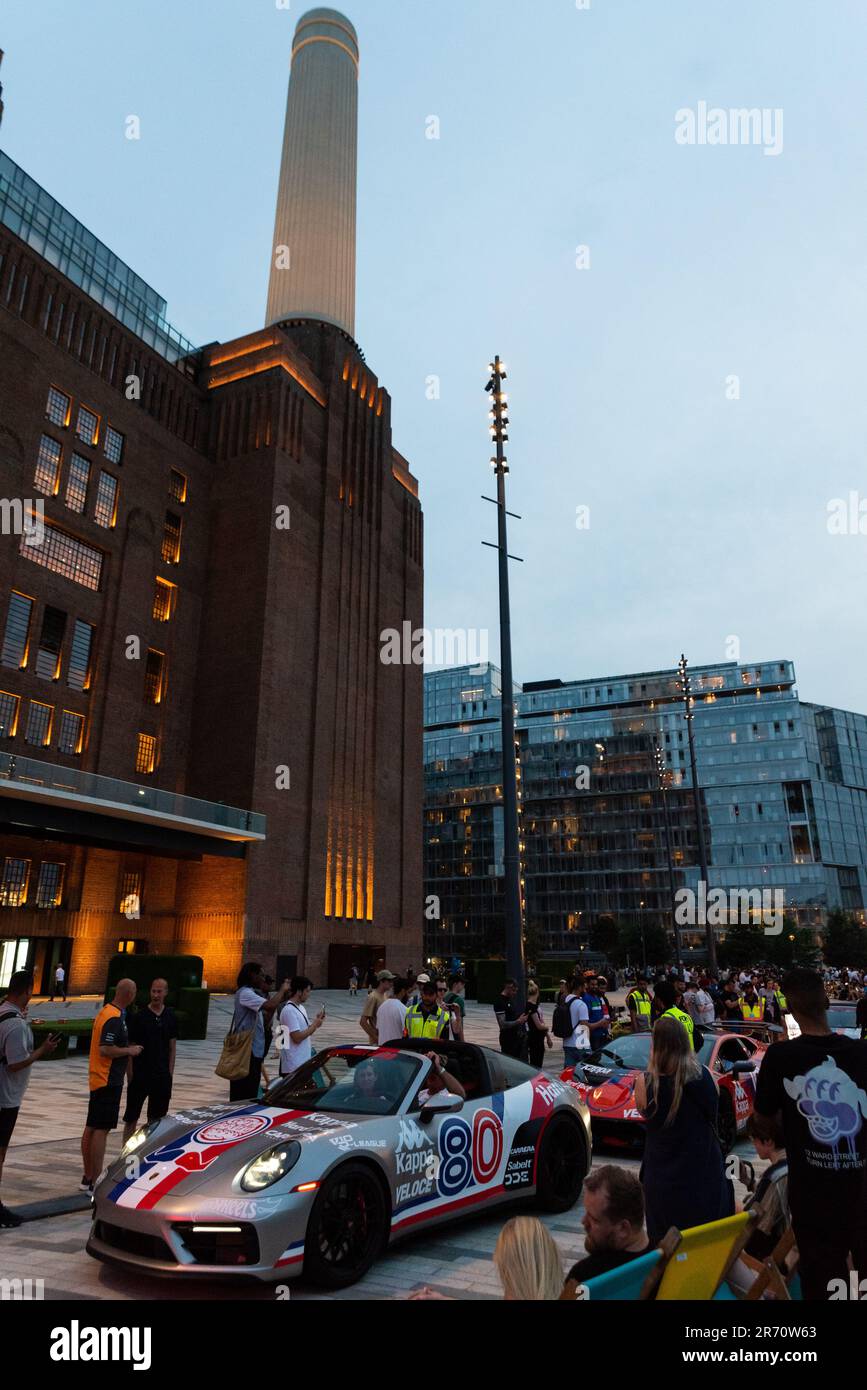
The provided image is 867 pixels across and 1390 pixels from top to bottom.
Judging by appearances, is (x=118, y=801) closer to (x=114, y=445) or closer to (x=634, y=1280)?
(x=114, y=445)

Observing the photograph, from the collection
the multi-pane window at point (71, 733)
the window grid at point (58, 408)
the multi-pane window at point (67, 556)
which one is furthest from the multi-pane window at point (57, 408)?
the multi-pane window at point (71, 733)

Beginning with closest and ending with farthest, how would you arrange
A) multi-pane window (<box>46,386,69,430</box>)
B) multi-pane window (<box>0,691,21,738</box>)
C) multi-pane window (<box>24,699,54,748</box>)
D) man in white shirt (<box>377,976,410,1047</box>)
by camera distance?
man in white shirt (<box>377,976,410,1047</box>)
multi-pane window (<box>0,691,21,738</box>)
multi-pane window (<box>24,699,54,748</box>)
multi-pane window (<box>46,386,69,430</box>)

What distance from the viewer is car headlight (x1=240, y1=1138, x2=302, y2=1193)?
207 inches

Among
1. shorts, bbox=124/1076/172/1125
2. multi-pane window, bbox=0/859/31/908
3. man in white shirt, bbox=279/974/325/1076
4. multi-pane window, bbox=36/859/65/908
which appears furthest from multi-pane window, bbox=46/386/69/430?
shorts, bbox=124/1076/172/1125

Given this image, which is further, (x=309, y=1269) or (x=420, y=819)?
(x=420, y=819)

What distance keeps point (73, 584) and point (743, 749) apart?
90363 millimetres

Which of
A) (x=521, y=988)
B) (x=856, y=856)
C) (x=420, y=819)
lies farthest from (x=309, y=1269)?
(x=856, y=856)

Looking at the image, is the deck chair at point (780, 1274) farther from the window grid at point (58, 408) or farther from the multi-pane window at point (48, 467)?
the window grid at point (58, 408)

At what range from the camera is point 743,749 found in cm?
10862

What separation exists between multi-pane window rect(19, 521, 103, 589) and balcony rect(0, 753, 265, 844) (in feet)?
29.7

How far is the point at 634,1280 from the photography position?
9.09ft

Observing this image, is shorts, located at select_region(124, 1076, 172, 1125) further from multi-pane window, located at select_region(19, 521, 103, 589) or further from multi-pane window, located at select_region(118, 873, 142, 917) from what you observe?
multi-pane window, located at select_region(118, 873, 142, 917)

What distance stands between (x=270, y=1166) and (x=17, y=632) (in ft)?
114
